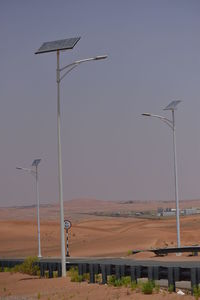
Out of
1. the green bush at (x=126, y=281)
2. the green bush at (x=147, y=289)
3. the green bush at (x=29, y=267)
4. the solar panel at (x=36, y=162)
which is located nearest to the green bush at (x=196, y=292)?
the green bush at (x=147, y=289)

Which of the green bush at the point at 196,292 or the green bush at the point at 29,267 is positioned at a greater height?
the green bush at the point at 196,292

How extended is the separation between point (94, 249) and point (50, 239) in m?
23.9

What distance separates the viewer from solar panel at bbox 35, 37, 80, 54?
2700 centimetres

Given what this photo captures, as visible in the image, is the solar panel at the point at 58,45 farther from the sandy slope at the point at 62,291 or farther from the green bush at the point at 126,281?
the green bush at the point at 126,281

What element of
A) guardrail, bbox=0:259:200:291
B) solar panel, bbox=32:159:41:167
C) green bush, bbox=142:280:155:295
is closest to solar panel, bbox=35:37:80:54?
guardrail, bbox=0:259:200:291

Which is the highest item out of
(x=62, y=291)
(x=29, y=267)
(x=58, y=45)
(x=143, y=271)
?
(x=58, y=45)

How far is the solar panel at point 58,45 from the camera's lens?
27.0 metres

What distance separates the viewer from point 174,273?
19.1 m

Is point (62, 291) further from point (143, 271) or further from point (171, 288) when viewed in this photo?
point (171, 288)

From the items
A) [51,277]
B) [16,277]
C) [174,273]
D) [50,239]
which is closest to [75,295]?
[174,273]

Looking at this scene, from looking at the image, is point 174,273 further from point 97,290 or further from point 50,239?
point 50,239

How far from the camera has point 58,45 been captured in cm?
2756

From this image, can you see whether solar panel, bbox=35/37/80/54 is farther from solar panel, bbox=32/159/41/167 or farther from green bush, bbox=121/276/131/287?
solar panel, bbox=32/159/41/167

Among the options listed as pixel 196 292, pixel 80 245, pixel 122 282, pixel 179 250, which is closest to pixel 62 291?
pixel 122 282
